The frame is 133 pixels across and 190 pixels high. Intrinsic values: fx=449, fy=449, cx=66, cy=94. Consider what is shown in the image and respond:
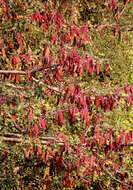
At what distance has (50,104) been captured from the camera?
18.1 feet

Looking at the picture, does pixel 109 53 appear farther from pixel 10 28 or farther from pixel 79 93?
pixel 79 93

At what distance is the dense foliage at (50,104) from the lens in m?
3.50

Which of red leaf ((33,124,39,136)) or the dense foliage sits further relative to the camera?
red leaf ((33,124,39,136))

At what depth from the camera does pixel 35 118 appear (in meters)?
4.20

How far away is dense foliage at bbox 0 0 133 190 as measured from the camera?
11.5 ft

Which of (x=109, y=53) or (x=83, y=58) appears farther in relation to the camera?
(x=109, y=53)

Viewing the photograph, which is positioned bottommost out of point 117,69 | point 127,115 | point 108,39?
point 127,115

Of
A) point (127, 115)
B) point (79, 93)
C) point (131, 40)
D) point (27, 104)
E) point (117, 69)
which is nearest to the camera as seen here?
point (79, 93)

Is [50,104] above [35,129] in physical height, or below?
below

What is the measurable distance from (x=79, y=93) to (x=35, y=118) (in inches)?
39.7

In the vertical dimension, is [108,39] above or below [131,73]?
above

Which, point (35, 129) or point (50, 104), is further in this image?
point (50, 104)

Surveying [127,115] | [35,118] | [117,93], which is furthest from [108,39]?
[117,93]

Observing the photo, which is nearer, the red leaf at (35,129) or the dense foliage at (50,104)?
the dense foliage at (50,104)
